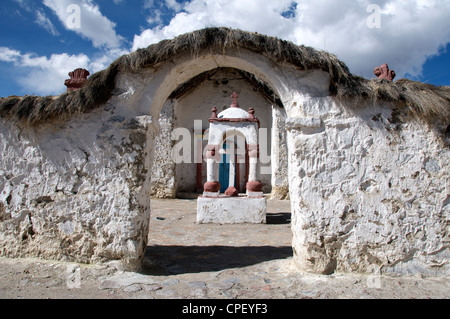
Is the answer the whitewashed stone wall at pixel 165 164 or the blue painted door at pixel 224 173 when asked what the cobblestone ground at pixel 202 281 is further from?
the blue painted door at pixel 224 173

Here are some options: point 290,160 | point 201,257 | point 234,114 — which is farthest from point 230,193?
point 290,160

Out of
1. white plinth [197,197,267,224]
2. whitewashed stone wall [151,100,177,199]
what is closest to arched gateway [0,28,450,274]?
white plinth [197,197,267,224]

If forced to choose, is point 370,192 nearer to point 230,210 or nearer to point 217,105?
point 230,210

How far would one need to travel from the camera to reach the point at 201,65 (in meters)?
3.65

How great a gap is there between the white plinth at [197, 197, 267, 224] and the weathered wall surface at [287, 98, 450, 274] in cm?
347

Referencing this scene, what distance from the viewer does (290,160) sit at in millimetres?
3355

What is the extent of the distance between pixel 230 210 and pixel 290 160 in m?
3.55

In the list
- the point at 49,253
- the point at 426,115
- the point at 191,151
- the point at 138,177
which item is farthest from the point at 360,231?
the point at 191,151

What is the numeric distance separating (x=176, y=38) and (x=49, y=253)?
2611 mm

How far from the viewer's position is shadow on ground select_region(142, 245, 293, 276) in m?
3.57

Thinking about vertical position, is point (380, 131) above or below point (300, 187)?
above

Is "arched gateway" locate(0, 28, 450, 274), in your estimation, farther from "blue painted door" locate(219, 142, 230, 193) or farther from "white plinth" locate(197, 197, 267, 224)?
"blue painted door" locate(219, 142, 230, 193)

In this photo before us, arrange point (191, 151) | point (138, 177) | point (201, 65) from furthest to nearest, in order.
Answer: point (191, 151), point (201, 65), point (138, 177)
